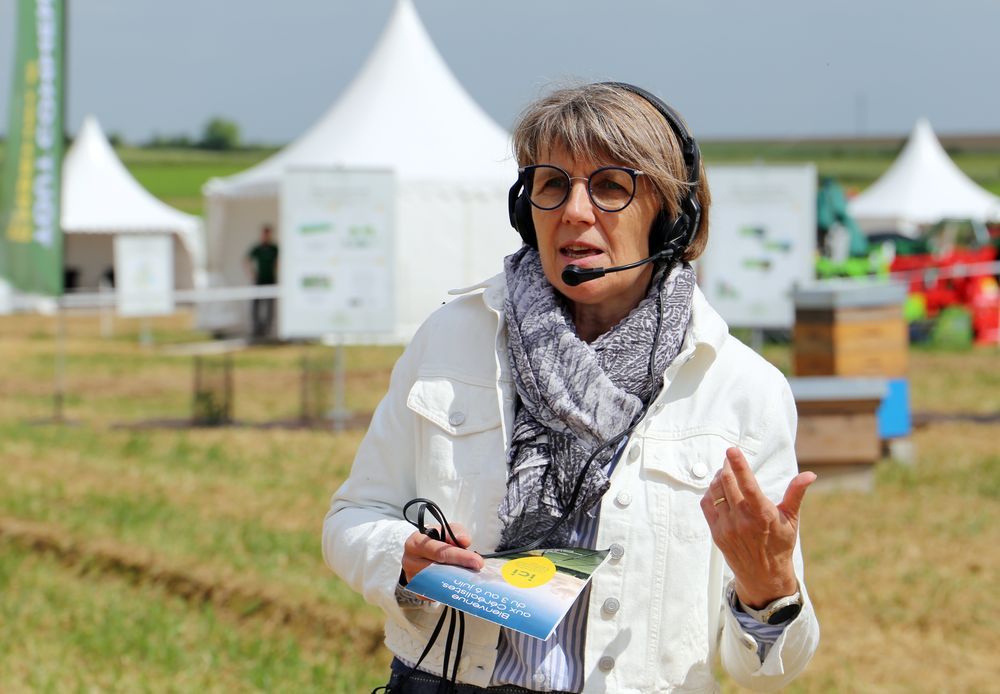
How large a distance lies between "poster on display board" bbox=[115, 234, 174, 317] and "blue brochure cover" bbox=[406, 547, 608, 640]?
784 inches

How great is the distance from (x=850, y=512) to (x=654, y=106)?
241 inches

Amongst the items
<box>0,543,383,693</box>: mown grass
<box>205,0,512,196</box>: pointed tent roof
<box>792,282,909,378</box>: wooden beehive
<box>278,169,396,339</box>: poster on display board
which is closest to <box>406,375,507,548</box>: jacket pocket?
<box>0,543,383,693</box>: mown grass

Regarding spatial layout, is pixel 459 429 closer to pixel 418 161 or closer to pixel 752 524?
pixel 752 524

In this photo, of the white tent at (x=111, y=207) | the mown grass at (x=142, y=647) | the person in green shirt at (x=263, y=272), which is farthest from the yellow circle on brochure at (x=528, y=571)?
the white tent at (x=111, y=207)

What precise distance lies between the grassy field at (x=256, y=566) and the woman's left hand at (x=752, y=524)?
3175 mm

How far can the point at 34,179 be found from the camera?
10523 mm

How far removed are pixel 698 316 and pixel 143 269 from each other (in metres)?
20.9

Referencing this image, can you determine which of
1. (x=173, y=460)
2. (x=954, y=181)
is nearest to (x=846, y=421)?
(x=173, y=460)

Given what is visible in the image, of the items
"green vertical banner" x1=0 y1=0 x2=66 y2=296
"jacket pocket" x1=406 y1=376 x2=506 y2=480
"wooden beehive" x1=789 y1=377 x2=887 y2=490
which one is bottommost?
"wooden beehive" x1=789 y1=377 x2=887 y2=490

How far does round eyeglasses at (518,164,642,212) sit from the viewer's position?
6.96 feet

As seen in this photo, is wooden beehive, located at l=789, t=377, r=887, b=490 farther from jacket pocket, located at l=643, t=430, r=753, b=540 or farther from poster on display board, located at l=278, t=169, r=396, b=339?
jacket pocket, located at l=643, t=430, r=753, b=540

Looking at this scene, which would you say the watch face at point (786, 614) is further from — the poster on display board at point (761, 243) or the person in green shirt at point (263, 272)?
the person in green shirt at point (263, 272)

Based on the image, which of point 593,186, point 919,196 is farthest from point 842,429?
point 919,196

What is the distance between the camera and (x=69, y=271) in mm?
31609
